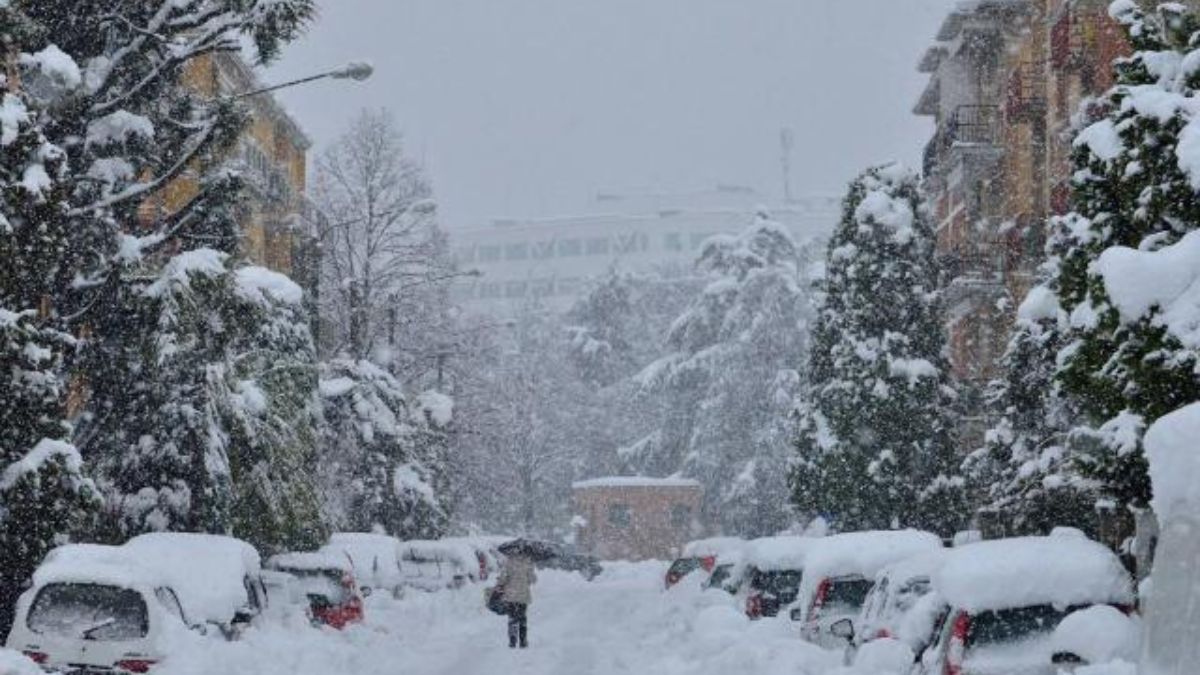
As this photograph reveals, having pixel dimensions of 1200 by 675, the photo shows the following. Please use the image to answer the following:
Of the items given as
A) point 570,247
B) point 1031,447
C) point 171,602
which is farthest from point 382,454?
point 570,247

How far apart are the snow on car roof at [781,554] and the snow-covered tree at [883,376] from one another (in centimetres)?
1227

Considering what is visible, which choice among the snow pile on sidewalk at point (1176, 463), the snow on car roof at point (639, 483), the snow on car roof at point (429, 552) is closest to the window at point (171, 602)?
the snow pile on sidewalk at point (1176, 463)

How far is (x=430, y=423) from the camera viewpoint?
180 feet

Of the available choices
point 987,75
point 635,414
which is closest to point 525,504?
point 635,414

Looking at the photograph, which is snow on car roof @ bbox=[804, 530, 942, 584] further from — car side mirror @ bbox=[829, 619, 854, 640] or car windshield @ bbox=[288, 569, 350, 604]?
car windshield @ bbox=[288, 569, 350, 604]

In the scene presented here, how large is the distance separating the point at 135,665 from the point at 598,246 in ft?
594

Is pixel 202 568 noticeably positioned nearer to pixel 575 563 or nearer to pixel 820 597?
pixel 820 597

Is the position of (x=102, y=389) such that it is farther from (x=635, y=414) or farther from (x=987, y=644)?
(x=635, y=414)

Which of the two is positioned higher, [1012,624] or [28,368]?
[28,368]

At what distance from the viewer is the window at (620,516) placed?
87938mm

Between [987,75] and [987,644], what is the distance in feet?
133

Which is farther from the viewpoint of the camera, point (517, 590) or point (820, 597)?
point (517, 590)

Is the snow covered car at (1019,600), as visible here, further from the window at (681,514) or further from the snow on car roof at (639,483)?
the window at (681,514)

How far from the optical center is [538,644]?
30547mm
